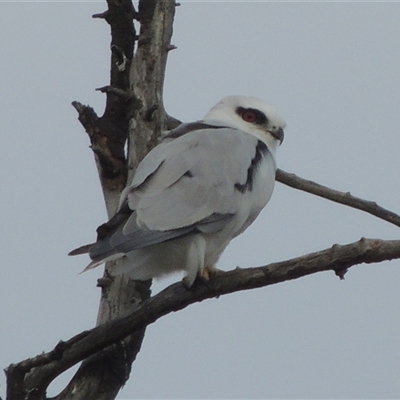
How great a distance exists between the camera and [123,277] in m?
4.93

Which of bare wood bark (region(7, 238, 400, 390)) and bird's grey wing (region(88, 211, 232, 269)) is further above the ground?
bird's grey wing (region(88, 211, 232, 269))

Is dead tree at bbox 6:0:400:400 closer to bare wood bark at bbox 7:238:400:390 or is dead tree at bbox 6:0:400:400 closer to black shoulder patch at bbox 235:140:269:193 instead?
bare wood bark at bbox 7:238:400:390

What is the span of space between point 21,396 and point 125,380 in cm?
63

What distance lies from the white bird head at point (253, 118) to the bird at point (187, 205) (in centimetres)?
64

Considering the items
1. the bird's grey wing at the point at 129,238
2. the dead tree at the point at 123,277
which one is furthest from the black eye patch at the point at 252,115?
the bird's grey wing at the point at 129,238

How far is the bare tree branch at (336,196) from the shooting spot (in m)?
4.76

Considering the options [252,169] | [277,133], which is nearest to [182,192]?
[252,169]

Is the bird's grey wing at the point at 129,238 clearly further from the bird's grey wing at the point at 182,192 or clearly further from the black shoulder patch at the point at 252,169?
the black shoulder patch at the point at 252,169

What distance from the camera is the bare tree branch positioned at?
4.76 meters

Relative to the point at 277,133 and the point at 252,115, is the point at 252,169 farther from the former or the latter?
the point at 252,115

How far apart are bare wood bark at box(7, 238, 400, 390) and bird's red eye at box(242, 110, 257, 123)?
1800 millimetres

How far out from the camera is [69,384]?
15.3ft

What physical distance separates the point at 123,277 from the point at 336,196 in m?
1.21

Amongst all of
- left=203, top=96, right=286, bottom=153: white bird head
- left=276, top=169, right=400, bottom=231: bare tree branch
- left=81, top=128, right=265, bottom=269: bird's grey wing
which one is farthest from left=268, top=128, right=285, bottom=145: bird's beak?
left=81, top=128, right=265, bottom=269: bird's grey wing
